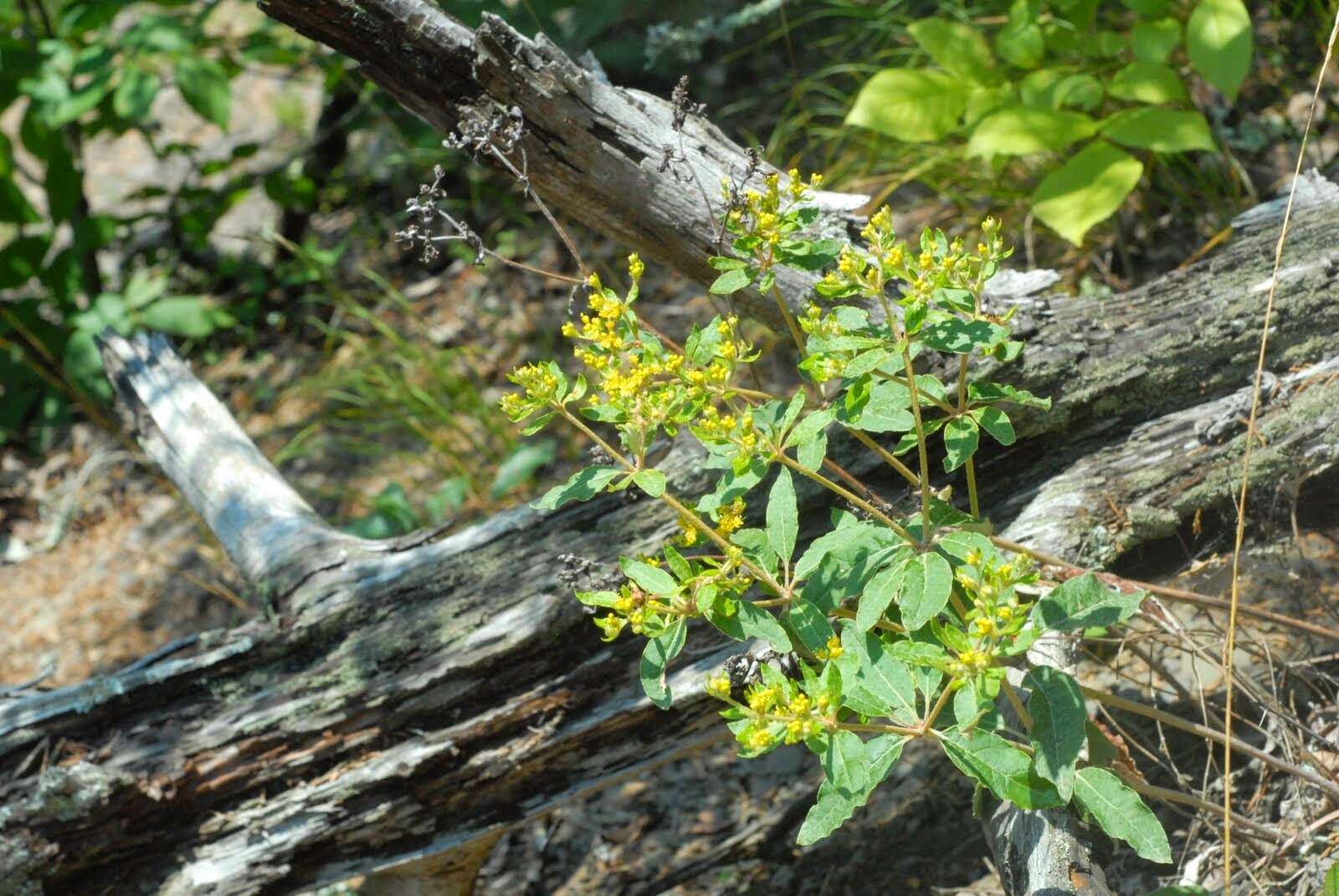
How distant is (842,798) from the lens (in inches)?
57.5

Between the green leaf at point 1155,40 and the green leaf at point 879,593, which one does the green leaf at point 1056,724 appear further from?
the green leaf at point 1155,40

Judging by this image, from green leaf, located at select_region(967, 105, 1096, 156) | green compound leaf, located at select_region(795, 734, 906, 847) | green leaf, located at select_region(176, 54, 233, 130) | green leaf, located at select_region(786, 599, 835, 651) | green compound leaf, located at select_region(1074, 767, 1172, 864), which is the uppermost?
green leaf, located at select_region(176, 54, 233, 130)

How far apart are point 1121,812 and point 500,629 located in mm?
1233

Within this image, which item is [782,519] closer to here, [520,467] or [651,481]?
[651,481]

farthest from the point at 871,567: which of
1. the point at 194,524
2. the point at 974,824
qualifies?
the point at 194,524

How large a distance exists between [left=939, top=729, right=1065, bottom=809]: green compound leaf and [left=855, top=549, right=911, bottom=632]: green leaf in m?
0.17

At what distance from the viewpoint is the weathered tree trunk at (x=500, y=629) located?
7.22ft

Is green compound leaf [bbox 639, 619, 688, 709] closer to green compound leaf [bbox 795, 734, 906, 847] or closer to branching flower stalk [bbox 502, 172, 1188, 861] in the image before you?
branching flower stalk [bbox 502, 172, 1188, 861]

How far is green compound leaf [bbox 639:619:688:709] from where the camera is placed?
61.6 inches

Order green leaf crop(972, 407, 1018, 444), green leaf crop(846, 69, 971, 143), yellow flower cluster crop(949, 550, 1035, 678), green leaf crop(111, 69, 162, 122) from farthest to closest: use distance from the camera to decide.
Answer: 1. green leaf crop(111, 69, 162, 122)
2. green leaf crop(846, 69, 971, 143)
3. green leaf crop(972, 407, 1018, 444)
4. yellow flower cluster crop(949, 550, 1035, 678)

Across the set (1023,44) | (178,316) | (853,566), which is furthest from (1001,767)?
(178,316)

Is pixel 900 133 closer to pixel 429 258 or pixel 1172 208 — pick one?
pixel 1172 208

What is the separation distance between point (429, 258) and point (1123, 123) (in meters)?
1.92

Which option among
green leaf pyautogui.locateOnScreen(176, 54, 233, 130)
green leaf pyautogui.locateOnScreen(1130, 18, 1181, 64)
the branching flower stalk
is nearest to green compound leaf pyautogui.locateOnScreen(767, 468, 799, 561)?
the branching flower stalk
